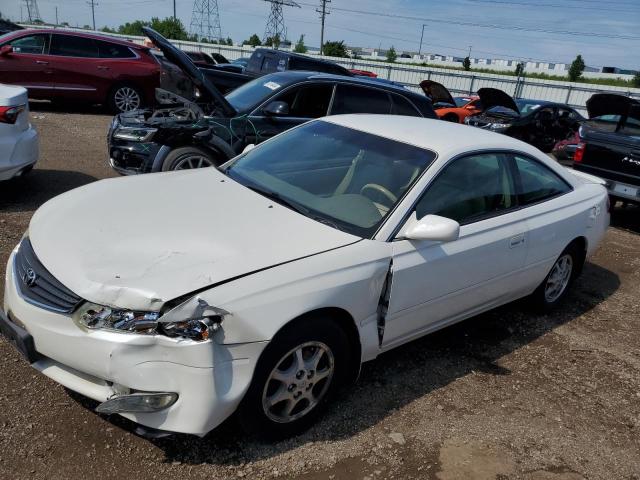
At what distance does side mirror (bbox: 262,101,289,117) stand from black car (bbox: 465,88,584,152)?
8.22 metres

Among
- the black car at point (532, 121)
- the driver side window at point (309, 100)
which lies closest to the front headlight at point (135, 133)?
the driver side window at point (309, 100)

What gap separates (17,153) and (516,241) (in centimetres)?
485

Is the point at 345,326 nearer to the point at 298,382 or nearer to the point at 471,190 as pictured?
the point at 298,382

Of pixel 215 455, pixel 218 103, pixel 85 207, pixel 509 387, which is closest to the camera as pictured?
pixel 215 455

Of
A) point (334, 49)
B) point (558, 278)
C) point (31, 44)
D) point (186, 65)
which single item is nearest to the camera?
point (558, 278)

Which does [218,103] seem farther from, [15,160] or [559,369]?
[559,369]

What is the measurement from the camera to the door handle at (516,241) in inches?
148

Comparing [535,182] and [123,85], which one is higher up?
[535,182]

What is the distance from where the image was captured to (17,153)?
5520 mm

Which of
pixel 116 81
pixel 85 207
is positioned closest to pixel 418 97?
pixel 85 207

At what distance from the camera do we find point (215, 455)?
268 centimetres

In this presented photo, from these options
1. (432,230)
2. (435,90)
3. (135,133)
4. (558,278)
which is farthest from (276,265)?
(435,90)

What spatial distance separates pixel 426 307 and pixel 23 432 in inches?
89.3

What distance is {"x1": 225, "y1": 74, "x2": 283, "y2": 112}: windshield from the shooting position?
6504 millimetres
